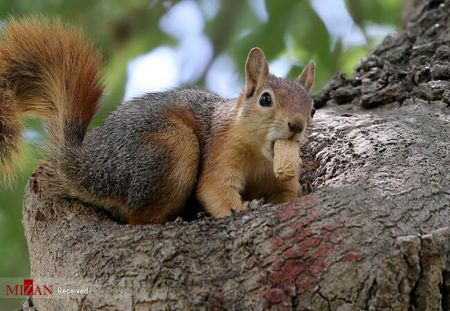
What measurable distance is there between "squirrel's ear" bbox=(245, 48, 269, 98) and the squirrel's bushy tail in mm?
725

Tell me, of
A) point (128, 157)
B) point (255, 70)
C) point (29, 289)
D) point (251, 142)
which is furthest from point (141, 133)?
point (29, 289)

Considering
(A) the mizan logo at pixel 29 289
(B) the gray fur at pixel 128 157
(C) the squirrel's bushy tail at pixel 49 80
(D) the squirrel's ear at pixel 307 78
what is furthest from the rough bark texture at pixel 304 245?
(D) the squirrel's ear at pixel 307 78

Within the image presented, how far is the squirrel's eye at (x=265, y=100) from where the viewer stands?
327cm

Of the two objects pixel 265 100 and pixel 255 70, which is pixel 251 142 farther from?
pixel 255 70

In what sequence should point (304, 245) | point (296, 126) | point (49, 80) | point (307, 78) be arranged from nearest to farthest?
Answer: 1. point (304, 245)
2. point (296, 126)
3. point (49, 80)
4. point (307, 78)

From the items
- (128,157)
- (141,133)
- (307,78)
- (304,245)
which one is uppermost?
(307,78)

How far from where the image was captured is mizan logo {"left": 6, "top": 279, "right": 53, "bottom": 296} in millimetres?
2736

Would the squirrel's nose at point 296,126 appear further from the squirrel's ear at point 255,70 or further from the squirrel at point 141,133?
the squirrel's ear at point 255,70

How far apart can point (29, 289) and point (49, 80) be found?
101 cm

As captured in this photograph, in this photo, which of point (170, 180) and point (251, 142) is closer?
point (170, 180)

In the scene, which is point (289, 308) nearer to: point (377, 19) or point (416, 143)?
point (416, 143)

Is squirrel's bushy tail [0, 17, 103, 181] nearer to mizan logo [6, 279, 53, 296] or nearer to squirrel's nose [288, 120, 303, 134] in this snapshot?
mizan logo [6, 279, 53, 296]

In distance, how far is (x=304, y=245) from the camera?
2.30 metres

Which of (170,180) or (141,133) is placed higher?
(141,133)
